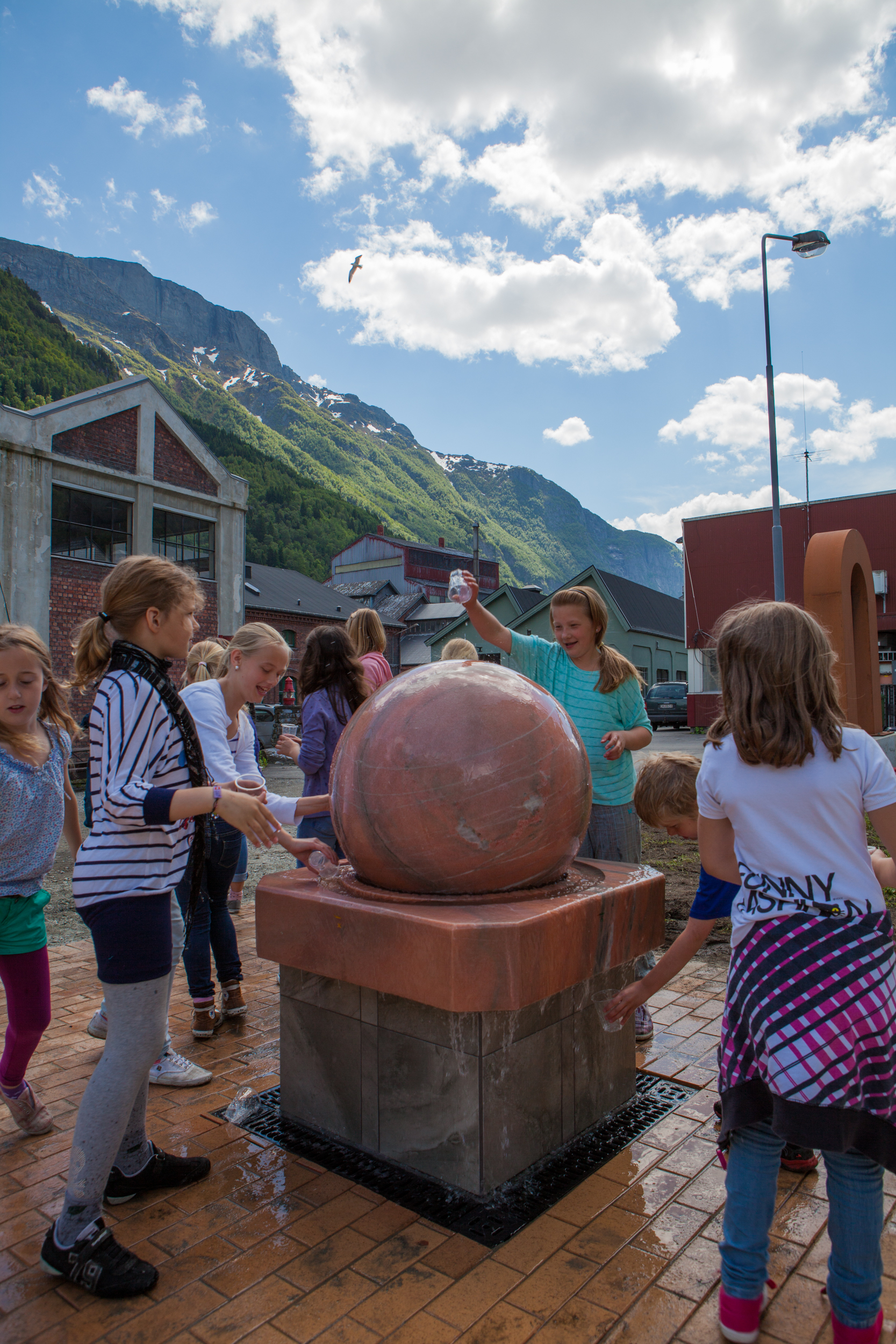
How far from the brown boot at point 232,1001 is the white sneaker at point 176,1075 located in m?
0.62

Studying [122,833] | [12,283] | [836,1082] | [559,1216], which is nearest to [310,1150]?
[559,1216]

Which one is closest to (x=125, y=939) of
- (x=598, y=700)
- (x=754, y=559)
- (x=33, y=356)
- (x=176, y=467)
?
(x=598, y=700)

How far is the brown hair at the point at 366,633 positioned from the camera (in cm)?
473

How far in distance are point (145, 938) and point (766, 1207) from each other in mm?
1722

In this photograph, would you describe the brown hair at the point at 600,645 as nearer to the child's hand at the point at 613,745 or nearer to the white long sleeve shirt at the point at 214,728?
the child's hand at the point at 613,745

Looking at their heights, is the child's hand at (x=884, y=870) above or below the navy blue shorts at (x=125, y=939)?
above

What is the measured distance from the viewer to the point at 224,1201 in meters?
2.48

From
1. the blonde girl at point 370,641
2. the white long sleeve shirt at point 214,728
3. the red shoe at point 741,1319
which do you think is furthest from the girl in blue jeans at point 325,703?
the red shoe at point 741,1319

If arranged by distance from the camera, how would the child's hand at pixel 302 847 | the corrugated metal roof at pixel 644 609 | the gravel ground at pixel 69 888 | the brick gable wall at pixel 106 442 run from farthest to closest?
the corrugated metal roof at pixel 644 609 < the brick gable wall at pixel 106 442 < the gravel ground at pixel 69 888 < the child's hand at pixel 302 847

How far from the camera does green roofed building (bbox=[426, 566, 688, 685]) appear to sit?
38.0 meters

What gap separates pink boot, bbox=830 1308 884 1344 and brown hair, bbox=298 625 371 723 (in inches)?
119

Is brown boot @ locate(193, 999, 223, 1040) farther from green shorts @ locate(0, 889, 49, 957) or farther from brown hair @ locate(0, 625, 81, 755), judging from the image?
brown hair @ locate(0, 625, 81, 755)

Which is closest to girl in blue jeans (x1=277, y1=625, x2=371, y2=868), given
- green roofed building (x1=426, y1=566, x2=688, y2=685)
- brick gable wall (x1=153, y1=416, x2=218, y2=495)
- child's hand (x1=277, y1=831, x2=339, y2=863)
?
child's hand (x1=277, y1=831, x2=339, y2=863)

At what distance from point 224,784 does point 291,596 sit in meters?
39.0
